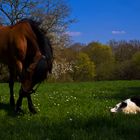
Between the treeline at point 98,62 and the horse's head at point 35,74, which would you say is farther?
the treeline at point 98,62

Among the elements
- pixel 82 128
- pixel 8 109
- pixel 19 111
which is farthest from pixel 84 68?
pixel 82 128

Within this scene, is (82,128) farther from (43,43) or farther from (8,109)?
(8,109)

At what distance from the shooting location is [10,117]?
1052cm

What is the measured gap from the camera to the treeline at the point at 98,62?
218 feet

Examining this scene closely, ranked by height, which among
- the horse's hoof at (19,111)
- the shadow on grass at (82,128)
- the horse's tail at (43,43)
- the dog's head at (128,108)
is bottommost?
the shadow on grass at (82,128)

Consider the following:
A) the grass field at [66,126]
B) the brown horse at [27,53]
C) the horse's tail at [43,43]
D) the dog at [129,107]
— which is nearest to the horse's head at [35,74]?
the brown horse at [27,53]

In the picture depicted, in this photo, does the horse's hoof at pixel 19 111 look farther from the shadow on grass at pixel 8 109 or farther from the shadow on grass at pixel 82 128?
the shadow on grass at pixel 82 128

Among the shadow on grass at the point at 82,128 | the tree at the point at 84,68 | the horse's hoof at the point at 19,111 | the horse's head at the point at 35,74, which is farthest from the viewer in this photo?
the tree at the point at 84,68

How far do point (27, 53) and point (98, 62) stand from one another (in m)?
87.6

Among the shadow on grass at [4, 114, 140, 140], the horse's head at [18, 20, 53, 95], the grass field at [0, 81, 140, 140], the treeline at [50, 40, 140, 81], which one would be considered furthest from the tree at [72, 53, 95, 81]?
the shadow on grass at [4, 114, 140, 140]

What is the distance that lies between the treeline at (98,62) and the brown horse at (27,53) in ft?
153

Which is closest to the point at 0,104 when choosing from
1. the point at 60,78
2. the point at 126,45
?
the point at 60,78

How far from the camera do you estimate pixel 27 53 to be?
11.7 m

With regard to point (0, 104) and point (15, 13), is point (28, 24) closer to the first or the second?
point (0, 104)
